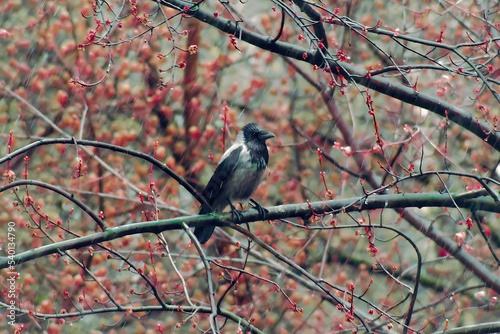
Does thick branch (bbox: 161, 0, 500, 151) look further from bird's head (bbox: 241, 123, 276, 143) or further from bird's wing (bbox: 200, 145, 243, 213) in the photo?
bird's wing (bbox: 200, 145, 243, 213)

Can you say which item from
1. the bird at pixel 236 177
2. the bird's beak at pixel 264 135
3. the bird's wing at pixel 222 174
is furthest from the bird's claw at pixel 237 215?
the bird's beak at pixel 264 135

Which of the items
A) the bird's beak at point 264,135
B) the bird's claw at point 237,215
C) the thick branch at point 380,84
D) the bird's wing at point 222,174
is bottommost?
the bird's claw at point 237,215

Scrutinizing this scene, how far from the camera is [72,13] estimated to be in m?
8.39

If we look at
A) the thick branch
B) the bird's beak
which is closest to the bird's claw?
the bird's beak

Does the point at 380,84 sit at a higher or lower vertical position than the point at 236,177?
higher

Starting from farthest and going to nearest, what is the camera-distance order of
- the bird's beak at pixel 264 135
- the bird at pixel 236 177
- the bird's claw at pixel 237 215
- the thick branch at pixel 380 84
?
the bird's beak at pixel 264 135, the bird at pixel 236 177, the bird's claw at pixel 237 215, the thick branch at pixel 380 84

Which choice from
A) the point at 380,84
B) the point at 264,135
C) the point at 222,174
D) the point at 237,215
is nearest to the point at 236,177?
the point at 222,174

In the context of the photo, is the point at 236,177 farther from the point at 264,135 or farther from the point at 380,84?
the point at 380,84

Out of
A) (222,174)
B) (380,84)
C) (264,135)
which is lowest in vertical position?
(222,174)

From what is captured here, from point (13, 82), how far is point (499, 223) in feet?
28.3

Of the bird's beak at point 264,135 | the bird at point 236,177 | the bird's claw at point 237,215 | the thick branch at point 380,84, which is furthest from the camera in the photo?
the bird's beak at point 264,135

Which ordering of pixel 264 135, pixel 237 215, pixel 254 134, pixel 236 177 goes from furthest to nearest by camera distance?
pixel 254 134 → pixel 264 135 → pixel 236 177 → pixel 237 215

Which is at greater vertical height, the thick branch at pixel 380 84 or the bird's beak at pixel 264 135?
the thick branch at pixel 380 84

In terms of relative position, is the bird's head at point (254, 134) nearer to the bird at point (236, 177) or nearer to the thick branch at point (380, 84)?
the bird at point (236, 177)
